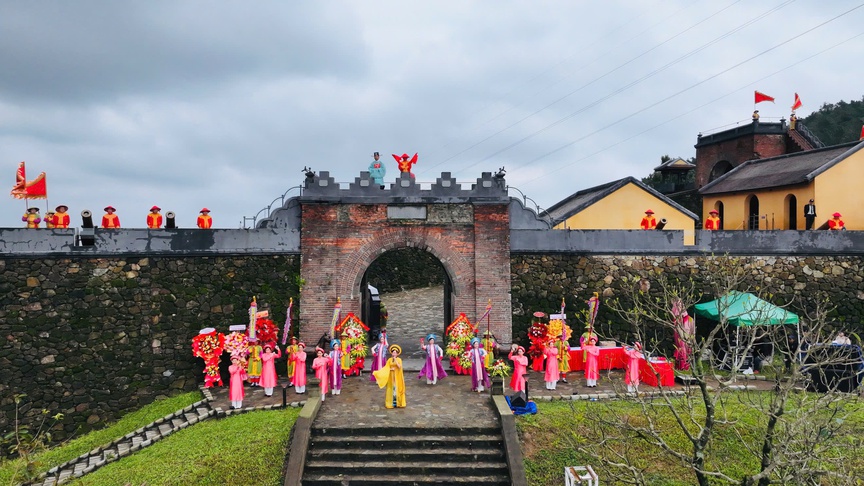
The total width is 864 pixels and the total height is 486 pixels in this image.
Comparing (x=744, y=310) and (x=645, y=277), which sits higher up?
(x=645, y=277)

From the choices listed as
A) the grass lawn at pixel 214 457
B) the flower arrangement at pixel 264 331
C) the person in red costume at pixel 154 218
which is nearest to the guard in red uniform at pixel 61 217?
the person in red costume at pixel 154 218

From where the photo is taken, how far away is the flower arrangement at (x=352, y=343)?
1552 cm

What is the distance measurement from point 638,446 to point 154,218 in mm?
13284

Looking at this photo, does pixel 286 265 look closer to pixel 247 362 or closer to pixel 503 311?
pixel 247 362

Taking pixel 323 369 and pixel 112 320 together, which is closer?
pixel 323 369

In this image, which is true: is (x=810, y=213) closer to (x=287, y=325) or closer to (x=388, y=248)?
(x=388, y=248)

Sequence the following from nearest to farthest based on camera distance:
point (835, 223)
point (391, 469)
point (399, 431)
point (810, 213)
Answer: point (391, 469), point (399, 431), point (835, 223), point (810, 213)

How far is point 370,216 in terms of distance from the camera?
1653cm

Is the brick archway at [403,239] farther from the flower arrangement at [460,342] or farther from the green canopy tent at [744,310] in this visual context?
the green canopy tent at [744,310]

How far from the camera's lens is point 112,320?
609 inches

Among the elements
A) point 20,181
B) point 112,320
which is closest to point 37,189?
point 20,181

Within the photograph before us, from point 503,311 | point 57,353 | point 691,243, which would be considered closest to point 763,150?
point 691,243

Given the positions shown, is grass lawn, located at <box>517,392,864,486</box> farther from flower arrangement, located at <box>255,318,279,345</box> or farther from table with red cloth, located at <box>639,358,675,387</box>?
flower arrangement, located at <box>255,318,279,345</box>

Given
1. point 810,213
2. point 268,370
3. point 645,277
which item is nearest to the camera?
point 268,370
